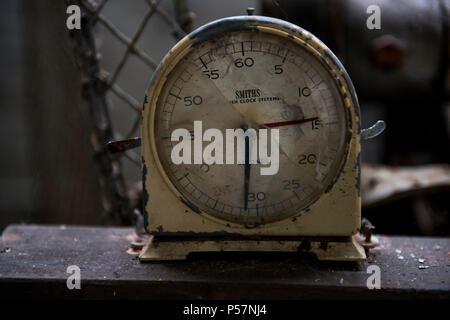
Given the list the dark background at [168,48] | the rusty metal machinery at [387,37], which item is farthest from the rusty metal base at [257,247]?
the rusty metal machinery at [387,37]

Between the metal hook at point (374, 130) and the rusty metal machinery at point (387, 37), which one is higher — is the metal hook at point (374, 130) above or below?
below

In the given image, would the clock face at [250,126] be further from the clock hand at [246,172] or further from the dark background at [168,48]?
the dark background at [168,48]

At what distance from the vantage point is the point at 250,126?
0.88 meters

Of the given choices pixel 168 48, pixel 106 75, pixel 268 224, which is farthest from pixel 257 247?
pixel 168 48

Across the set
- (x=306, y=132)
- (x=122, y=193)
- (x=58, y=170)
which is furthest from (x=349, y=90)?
(x=58, y=170)

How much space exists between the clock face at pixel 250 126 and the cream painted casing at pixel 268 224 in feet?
0.04

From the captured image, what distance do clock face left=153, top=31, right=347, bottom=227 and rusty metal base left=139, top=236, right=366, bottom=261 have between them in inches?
2.2

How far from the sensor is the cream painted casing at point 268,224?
843 millimetres

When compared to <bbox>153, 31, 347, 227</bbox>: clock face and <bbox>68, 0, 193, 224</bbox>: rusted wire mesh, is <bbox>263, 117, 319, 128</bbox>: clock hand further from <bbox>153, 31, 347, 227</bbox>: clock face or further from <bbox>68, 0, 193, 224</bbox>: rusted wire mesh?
<bbox>68, 0, 193, 224</bbox>: rusted wire mesh

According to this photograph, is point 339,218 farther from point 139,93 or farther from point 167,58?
point 139,93

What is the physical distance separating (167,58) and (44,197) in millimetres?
1501

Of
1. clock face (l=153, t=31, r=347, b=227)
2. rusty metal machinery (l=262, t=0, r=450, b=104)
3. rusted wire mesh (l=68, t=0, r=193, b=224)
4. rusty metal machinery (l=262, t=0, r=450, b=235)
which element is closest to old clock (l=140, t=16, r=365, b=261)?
clock face (l=153, t=31, r=347, b=227)

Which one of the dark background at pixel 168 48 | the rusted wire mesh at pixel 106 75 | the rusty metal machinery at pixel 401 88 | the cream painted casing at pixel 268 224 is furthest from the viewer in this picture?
the dark background at pixel 168 48

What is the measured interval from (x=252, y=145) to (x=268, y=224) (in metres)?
0.18
